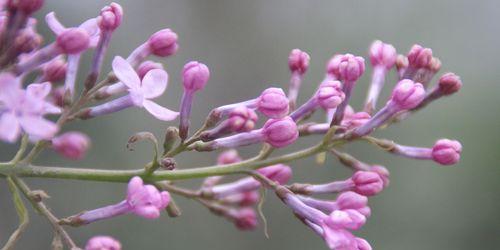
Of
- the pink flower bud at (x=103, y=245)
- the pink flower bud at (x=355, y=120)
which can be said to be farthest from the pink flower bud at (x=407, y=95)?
the pink flower bud at (x=103, y=245)

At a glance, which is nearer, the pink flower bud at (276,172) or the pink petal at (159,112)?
the pink petal at (159,112)

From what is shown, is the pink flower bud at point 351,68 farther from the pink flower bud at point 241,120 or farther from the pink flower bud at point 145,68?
the pink flower bud at point 145,68

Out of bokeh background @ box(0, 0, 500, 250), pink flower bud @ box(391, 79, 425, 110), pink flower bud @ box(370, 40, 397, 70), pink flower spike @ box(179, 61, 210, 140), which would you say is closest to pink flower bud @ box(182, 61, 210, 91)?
pink flower spike @ box(179, 61, 210, 140)

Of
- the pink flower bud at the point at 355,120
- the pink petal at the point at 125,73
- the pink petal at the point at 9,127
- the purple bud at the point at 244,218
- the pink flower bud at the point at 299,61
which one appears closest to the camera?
the pink petal at the point at 9,127

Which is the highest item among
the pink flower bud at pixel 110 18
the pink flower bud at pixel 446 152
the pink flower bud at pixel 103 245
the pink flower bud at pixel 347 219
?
the pink flower bud at pixel 110 18

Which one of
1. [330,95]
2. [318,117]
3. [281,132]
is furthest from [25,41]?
[318,117]

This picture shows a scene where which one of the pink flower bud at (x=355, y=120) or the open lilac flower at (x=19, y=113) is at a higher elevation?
the open lilac flower at (x=19, y=113)

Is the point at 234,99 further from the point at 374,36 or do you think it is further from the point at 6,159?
the point at 6,159
